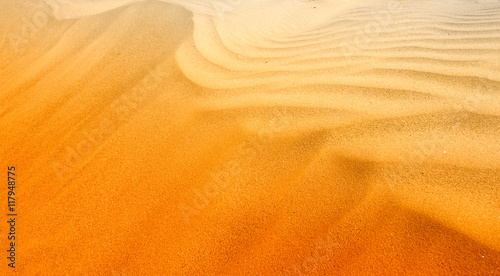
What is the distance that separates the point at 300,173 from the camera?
1.54 meters

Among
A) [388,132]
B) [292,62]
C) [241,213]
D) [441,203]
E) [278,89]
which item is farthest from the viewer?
[292,62]

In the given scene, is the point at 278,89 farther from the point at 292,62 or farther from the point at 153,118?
the point at 153,118

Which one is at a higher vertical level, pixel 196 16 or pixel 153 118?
pixel 196 16

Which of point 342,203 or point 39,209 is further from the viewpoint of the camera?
point 39,209

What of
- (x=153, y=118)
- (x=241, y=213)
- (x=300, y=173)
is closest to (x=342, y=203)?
(x=300, y=173)

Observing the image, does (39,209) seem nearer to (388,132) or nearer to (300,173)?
(300,173)

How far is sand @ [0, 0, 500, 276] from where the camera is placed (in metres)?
1.27

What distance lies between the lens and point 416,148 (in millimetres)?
1561

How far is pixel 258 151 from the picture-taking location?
1696mm

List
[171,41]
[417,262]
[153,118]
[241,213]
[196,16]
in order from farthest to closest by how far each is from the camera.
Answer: [196,16]
[171,41]
[153,118]
[241,213]
[417,262]

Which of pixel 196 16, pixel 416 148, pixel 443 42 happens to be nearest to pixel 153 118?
pixel 416 148

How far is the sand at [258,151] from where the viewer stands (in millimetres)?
1272

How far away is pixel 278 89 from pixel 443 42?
1514mm

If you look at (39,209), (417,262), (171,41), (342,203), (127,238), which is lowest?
(417,262)
